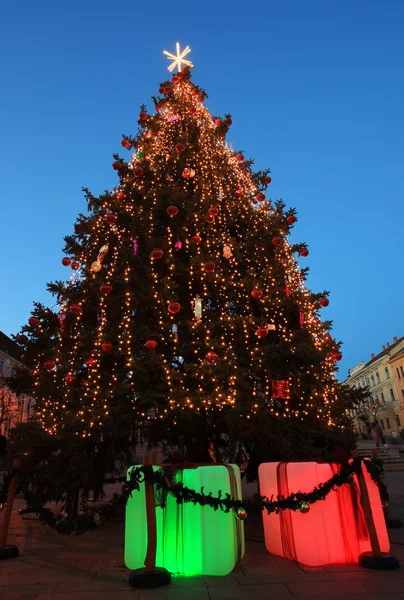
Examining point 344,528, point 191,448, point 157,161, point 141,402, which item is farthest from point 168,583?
point 157,161

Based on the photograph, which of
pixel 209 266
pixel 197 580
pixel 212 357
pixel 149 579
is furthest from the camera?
pixel 209 266

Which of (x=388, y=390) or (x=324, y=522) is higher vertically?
(x=388, y=390)

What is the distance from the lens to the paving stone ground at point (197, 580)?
4.13 meters

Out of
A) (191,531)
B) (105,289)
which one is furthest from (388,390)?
(191,531)

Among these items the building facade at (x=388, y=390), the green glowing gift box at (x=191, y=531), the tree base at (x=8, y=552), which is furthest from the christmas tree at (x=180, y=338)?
the building facade at (x=388, y=390)

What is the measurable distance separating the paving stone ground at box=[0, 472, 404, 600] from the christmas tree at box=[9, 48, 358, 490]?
209 cm

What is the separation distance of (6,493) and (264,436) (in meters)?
4.68

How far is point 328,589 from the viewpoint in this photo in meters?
4.22

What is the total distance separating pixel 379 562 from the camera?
4.82 m

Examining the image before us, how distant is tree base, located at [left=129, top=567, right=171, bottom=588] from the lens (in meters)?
4.41

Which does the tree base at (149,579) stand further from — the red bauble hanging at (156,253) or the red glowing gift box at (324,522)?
the red bauble hanging at (156,253)

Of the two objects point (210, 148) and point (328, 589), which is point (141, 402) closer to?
point (328, 589)

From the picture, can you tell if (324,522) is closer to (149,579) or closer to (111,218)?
(149,579)

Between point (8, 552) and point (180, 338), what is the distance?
473 centimetres
